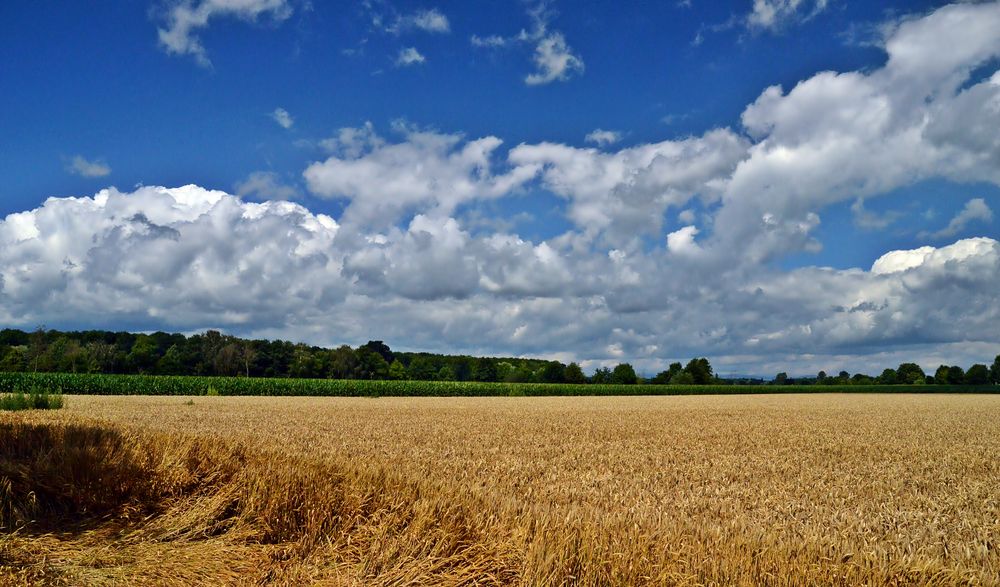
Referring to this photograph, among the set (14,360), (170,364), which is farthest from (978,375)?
(14,360)

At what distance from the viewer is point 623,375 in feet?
382

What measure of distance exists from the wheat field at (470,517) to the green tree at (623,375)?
107m

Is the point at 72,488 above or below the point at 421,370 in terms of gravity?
above

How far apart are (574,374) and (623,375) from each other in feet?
32.0

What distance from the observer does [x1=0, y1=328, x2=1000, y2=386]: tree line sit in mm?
91938

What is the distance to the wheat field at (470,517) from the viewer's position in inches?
159

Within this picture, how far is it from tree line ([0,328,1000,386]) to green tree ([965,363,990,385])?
183mm

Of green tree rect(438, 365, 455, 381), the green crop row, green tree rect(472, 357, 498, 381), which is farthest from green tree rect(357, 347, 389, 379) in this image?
the green crop row

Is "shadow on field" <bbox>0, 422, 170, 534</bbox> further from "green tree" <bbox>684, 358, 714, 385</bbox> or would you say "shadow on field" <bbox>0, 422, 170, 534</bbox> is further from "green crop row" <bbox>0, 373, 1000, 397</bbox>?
"green tree" <bbox>684, 358, 714, 385</bbox>

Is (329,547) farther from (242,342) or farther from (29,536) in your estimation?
(242,342)

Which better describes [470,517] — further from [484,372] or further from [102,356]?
[484,372]

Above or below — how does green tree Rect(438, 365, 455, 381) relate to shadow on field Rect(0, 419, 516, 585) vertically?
below

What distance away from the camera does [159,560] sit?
5.53 metres

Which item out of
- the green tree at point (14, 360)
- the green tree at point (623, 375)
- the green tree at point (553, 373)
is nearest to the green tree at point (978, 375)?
the green tree at point (623, 375)
